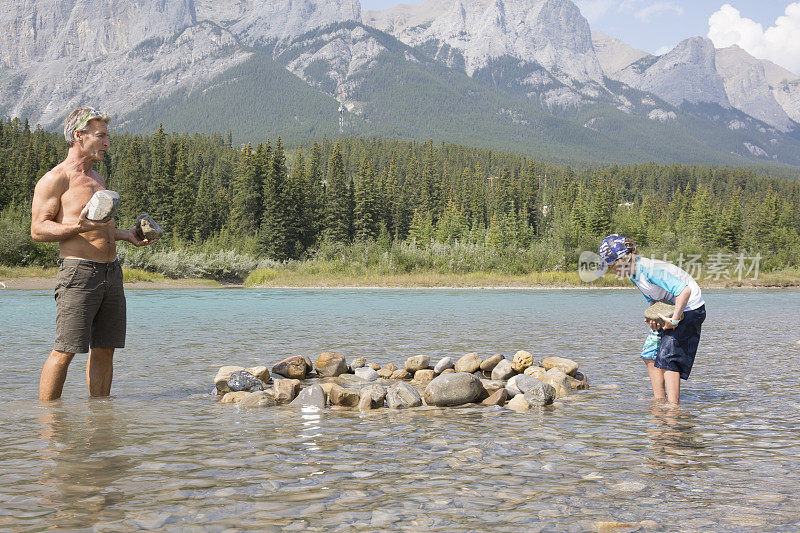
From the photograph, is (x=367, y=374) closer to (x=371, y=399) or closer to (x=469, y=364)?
(x=469, y=364)

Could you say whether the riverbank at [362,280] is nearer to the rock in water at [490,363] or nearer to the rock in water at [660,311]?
the rock in water at [490,363]

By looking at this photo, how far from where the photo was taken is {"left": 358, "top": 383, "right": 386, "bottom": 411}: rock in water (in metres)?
9.27

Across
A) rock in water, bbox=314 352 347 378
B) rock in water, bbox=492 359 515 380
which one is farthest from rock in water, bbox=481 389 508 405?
rock in water, bbox=314 352 347 378

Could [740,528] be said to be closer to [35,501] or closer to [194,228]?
[35,501]

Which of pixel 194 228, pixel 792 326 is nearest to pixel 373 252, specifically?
pixel 194 228

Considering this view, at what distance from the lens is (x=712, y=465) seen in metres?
6.23

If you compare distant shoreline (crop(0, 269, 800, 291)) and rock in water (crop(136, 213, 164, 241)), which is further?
distant shoreline (crop(0, 269, 800, 291))

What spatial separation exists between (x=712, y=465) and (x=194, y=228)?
94.8 metres

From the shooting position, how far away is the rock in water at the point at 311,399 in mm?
9359

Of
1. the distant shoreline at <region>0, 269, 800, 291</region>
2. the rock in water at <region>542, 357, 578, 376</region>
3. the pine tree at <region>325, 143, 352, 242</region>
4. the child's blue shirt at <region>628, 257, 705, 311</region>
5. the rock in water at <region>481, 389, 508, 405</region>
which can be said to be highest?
the pine tree at <region>325, 143, 352, 242</region>

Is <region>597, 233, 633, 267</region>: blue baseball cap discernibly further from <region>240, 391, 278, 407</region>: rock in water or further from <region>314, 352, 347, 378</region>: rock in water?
<region>314, 352, 347, 378</region>: rock in water


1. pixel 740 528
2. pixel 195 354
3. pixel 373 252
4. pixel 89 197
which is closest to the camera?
pixel 740 528

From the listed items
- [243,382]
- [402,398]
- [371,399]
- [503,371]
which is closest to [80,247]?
[243,382]

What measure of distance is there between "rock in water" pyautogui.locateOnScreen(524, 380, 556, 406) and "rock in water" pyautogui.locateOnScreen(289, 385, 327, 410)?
2.95m
